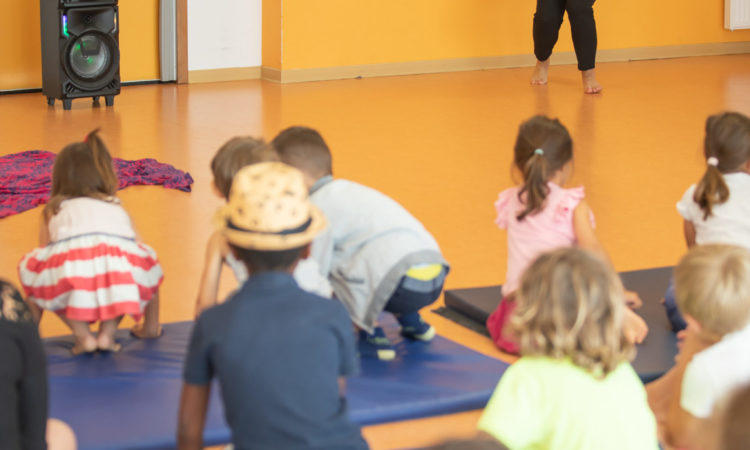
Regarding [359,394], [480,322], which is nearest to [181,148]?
[480,322]

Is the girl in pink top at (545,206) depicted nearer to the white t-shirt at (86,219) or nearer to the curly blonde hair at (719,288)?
the curly blonde hair at (719,288)

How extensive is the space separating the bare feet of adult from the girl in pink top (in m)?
4.51

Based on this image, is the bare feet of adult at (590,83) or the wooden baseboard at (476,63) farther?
the wooden baseboard at (476,63)

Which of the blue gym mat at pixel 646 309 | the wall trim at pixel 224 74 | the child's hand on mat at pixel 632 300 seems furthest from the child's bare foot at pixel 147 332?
the wall trim at pixel 224 74

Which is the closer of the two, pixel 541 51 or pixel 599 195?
pixel 599 195

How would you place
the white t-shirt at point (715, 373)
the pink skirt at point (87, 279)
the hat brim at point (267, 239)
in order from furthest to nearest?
1. the pink skirt at point (87, 279)
2. the white t-shirt at point (715, 373)
3. the hat brim at point (267, 239)

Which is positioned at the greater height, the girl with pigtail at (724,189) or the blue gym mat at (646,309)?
the girl with pigtail at (724,189)

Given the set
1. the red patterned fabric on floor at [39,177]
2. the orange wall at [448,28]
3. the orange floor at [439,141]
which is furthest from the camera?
the orange wall at [448,28]

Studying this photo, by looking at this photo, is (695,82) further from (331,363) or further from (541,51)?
(331,363)

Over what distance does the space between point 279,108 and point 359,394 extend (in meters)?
4.22

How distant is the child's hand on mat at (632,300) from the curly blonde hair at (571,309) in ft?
4.64

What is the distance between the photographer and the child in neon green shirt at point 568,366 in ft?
5.38

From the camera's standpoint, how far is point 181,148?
5.41 meters

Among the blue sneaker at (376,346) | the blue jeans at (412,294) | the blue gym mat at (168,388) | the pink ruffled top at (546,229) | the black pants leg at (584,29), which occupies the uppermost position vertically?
the black pants leg at (584,29)
